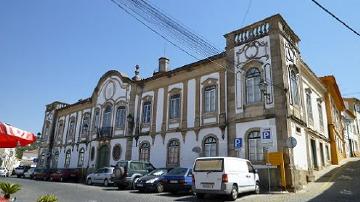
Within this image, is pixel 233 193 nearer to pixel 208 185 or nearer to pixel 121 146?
→ pixel 208 185

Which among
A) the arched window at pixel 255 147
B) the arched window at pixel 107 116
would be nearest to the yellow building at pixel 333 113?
the arched window at pixel 255 147

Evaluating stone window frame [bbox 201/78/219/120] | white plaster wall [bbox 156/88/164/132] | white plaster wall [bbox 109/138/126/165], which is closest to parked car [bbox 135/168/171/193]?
stone window frame [bbox 201/78/219/120]

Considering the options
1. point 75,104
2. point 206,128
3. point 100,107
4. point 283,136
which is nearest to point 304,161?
point 283,136

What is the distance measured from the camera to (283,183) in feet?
50.8

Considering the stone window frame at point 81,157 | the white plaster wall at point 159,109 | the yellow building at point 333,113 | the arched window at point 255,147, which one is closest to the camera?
the arched window at point 255,147

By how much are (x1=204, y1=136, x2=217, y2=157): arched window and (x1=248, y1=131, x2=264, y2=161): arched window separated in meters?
2.58

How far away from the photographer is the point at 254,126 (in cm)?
1814

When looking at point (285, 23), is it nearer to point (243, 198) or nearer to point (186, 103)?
point (186, 103)

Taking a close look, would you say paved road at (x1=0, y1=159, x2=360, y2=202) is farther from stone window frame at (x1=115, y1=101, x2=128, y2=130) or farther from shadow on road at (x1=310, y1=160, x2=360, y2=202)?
stone window frame at (x1=115, y1=101, x2=128, y2=130)

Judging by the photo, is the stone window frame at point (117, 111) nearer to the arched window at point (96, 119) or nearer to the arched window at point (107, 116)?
the arched window at point (107, 116)

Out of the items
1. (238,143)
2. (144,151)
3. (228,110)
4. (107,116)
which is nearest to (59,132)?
(107,116)

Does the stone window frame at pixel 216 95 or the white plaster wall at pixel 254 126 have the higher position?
the stone window frame at pixel 216 95

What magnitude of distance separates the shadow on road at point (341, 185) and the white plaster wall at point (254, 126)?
134 inches

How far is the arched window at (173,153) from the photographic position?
22.2 m
